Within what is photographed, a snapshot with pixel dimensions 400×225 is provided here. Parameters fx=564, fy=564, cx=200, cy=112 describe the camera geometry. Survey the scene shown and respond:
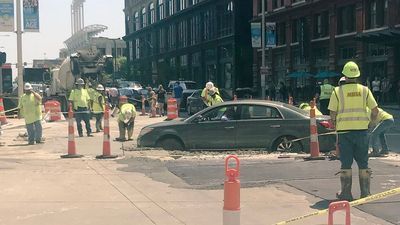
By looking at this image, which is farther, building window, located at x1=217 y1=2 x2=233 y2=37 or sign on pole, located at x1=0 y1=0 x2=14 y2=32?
building window, located at x1=217 y1=2 x2=233 y2=37

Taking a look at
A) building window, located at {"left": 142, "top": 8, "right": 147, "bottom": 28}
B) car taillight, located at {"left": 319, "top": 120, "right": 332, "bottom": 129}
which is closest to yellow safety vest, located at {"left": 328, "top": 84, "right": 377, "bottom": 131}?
car taillight, located at {"left": 319, "top": 120, "right": 332, "bottom": 129}

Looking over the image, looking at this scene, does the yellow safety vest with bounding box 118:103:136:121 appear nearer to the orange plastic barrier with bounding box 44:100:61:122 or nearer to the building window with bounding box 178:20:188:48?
the orange plastic barrier with bounding box 44:100:61:122

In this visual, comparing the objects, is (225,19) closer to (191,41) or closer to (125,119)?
(191,41)

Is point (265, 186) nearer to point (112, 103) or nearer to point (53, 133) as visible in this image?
point (53, 133)

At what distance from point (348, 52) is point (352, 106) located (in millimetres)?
36851

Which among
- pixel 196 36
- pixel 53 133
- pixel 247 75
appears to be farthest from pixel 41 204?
pixel 196 36

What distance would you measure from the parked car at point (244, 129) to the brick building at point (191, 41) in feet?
143

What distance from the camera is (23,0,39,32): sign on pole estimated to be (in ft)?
100

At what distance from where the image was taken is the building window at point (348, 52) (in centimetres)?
4238

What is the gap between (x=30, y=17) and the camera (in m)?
30.7

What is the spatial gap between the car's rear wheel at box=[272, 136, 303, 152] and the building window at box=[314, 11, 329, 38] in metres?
35.2

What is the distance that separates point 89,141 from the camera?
16891 millimetres

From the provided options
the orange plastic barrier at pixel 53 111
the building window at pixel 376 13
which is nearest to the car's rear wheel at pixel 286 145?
the orange plastic barrier at pixel 53 111

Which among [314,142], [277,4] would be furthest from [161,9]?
[314,142]
